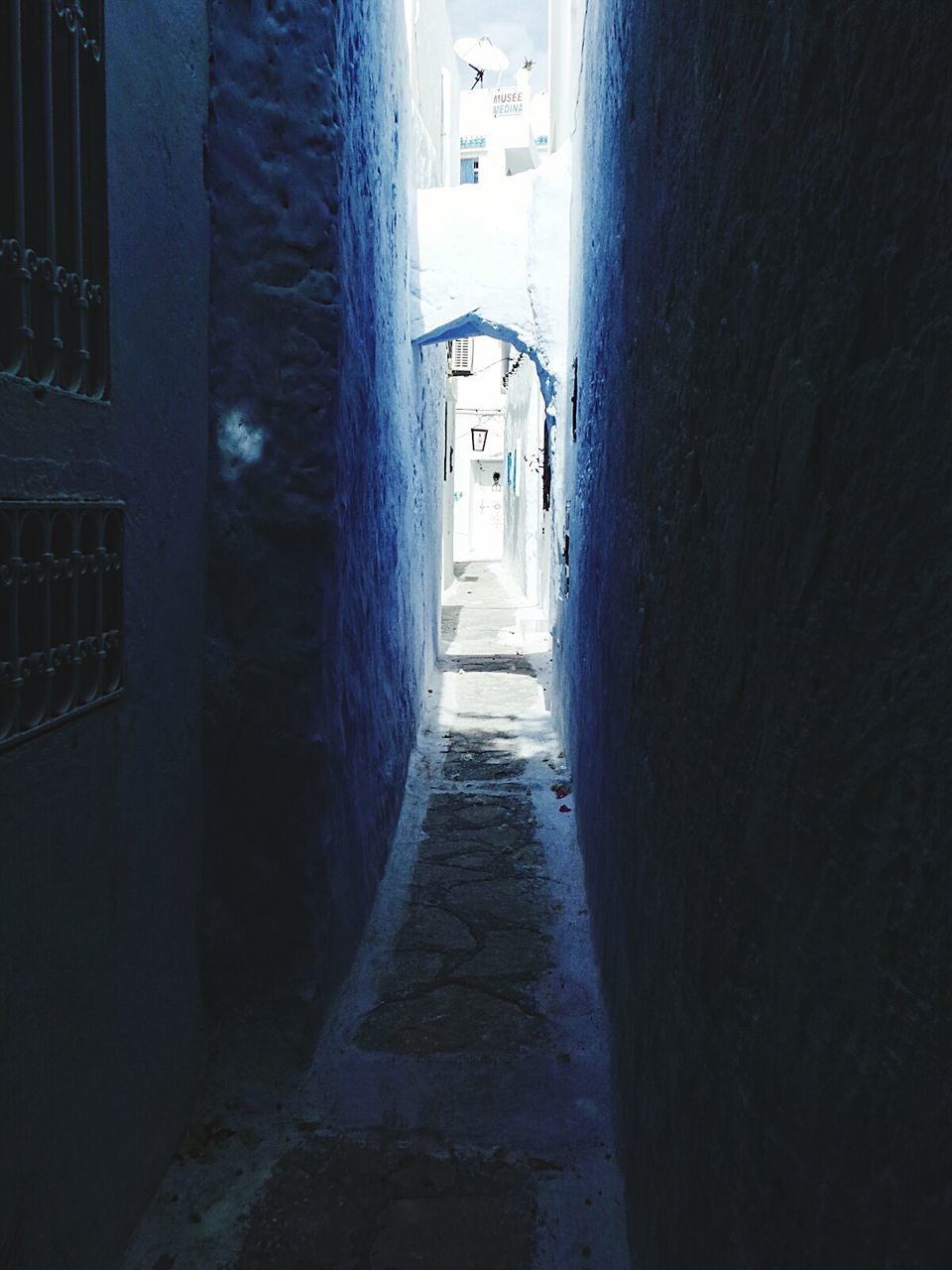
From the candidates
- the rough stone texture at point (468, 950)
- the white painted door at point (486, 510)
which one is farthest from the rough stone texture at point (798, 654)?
the white painted door at point (486, 510)

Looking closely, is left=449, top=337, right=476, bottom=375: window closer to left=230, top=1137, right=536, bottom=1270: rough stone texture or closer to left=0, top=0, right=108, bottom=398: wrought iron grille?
left=0, top=0, right=108, bottom=398: wrought iron grille

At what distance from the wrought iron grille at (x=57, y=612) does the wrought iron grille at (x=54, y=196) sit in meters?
0.28

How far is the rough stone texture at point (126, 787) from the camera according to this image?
1.91m

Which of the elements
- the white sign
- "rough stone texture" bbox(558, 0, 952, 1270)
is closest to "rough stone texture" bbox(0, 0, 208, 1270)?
"rough stone texture" bbox(558, 0, 952, 1270)

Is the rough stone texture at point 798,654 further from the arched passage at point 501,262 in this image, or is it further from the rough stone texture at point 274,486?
the arched passage at point 501,262

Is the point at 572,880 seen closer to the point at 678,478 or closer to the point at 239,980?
the point at 239,980

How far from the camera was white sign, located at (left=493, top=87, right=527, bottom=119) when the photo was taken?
33.0m

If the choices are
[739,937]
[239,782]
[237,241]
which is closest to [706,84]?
[739,937]

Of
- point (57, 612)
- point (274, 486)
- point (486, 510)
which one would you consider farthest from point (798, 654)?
point (486, 510)

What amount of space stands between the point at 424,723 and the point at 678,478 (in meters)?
5.46

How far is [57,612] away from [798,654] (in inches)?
61.0

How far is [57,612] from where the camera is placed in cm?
208

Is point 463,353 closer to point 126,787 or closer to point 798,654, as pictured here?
point 126,787

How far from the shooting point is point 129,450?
2.41 meters
